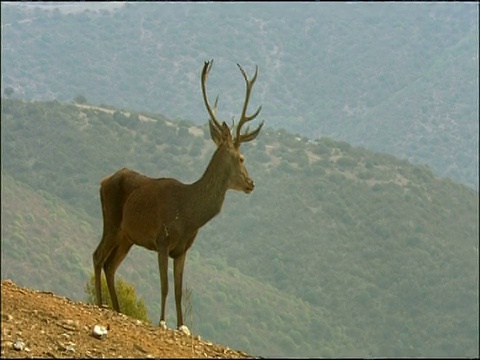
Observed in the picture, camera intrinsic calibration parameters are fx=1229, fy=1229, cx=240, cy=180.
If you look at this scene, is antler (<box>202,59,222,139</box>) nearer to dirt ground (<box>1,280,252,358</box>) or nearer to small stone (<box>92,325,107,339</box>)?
dirt ground (<box>1,280,252,358</box>)

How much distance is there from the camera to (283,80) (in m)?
184

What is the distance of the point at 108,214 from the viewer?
478 inches

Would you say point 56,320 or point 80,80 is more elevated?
point 56,320

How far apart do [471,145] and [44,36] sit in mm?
69088

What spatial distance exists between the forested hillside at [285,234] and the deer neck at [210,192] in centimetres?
6378

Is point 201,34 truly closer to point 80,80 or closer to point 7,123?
point 80,80

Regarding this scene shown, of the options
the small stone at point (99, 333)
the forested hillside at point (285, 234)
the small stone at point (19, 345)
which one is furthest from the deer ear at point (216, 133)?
the forested hillside at point (285, 234)

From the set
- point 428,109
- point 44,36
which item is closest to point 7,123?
→ point 428,109

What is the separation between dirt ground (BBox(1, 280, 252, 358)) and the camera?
8.45 metres

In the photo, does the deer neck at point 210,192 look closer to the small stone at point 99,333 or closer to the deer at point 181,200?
the deer at point 181,200

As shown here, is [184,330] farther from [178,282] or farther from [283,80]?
[283,80]

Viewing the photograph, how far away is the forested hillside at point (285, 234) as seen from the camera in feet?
268

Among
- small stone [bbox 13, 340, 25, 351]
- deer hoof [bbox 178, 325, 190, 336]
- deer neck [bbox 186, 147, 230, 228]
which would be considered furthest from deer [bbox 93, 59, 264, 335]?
small stone [bbox 13, 340, 25, 351]

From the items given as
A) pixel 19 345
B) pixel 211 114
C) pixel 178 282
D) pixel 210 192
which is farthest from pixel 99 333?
pixel 211 114
